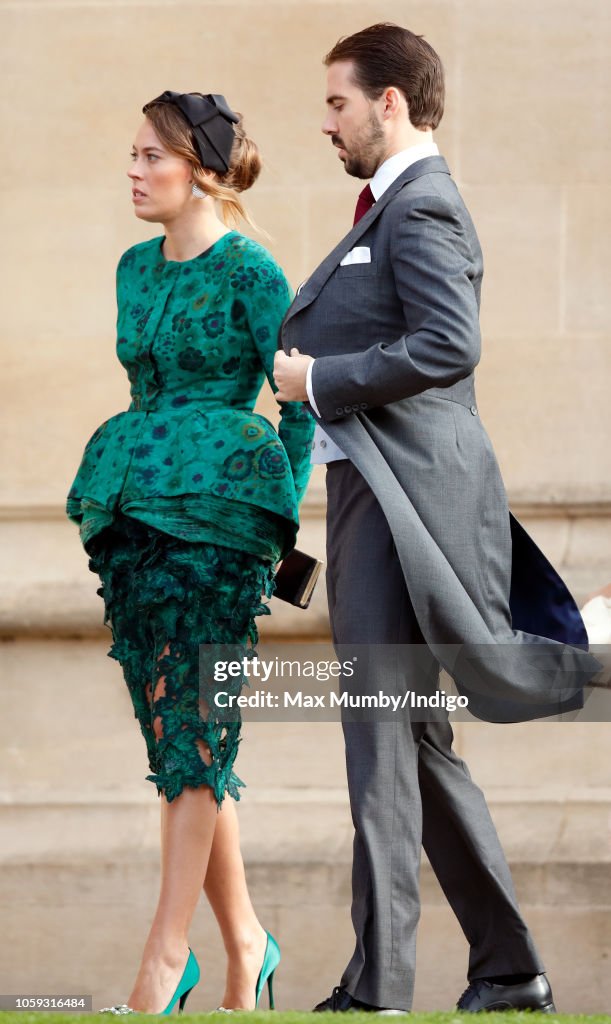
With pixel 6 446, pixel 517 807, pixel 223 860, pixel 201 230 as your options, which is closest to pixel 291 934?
pixel 517 807

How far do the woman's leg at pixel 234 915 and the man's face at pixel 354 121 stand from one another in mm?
1441

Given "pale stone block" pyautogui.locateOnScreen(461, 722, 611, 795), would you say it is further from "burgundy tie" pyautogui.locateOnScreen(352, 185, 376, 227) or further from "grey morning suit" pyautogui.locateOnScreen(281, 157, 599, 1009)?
"burgundy tie" pyautogui.locateOnScreen(352, 185, 376, 227)

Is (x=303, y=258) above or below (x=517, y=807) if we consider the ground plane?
above

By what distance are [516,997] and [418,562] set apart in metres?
0.93

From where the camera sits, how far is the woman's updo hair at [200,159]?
12.6 feet

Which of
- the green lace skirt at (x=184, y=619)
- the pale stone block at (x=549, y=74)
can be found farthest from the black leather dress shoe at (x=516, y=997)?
the pale stone block at (x=549, y=74)

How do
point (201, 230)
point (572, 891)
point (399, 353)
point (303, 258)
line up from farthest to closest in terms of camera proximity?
1. point (303, 258)
2. point (572, 891)
3. point (201, 230)
4. point (399, 353)

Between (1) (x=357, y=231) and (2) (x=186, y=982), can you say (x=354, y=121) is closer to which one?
(1) (x=357, y=231)

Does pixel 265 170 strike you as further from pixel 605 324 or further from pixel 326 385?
pixel 326 385

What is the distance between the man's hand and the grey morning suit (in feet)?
0.14

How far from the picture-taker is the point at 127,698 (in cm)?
522

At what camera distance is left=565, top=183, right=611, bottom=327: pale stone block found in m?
5.19

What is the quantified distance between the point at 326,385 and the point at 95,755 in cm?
221

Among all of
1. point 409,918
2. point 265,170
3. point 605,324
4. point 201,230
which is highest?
point 265,170
